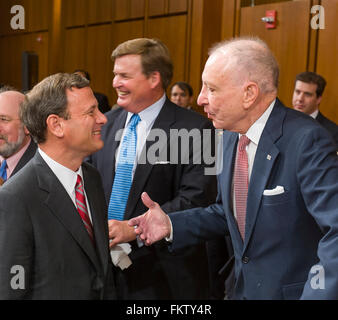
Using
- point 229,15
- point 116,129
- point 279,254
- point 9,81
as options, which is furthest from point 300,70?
point 9,81

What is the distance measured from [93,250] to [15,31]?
A: 27.0 ft

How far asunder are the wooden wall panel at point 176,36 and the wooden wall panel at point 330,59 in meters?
1.97

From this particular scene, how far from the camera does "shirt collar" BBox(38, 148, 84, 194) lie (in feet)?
5.50

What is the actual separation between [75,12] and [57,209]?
7.04m

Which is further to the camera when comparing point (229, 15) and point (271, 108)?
point (229, 15)

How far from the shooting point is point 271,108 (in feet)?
5.83

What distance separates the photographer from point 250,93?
1736 millimetres

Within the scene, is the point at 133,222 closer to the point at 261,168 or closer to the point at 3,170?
the point at 261,168

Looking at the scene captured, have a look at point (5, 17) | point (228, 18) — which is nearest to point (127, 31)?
point (228, 18)

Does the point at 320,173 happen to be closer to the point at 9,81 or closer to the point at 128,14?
Answer: the point at 128,14

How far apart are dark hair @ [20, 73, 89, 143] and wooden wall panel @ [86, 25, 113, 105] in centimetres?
589

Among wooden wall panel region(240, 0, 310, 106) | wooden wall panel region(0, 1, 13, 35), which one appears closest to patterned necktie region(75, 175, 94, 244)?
wooden wall panel region(240, 0, 310, 106)

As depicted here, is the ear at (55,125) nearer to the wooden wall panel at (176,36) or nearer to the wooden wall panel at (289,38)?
the wooden wall panel at (289,38)

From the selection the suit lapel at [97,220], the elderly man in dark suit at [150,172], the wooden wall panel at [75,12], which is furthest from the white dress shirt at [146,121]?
the wooden wall panel at [75,12]
